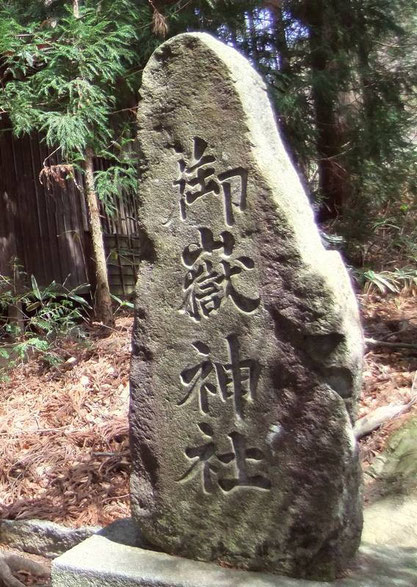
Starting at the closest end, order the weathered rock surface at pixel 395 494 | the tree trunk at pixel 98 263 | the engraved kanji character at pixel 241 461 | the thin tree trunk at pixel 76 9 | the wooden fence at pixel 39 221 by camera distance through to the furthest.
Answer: the engraved kanji character at pixel 241 461
the weathered rock surface at pixel 395 494
the thin tree trunk at pixel 76 9
the tree trunk at pixel 98 263
the wooden fence at pixel 39 221

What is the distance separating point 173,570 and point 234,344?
3.16 ft

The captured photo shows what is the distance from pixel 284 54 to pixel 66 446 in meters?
4.87

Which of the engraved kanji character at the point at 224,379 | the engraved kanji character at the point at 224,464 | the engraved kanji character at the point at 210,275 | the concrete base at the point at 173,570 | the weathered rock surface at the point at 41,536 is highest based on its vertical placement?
the engraved kanji character at the point at 210,275

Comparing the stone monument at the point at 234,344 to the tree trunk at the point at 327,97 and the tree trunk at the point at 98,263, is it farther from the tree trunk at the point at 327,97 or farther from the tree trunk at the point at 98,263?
the tree trunk at the point at 327,97

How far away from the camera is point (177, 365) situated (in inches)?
121

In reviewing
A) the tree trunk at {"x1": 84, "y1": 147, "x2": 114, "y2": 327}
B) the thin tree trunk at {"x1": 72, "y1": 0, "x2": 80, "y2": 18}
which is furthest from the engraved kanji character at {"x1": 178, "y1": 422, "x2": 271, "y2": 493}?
the thin tree trunk at {"x1": 72, "y1": 0, "x2": 80, "y2": 18}

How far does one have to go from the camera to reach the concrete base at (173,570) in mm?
2736

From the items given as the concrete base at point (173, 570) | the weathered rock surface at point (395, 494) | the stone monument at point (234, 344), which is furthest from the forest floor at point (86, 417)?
the stone monument at point (234, 344)

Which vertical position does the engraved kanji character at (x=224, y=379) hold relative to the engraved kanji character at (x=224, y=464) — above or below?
above

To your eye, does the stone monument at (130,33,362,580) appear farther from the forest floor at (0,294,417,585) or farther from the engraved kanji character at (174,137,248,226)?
the forest floor at (0,294,417,585)

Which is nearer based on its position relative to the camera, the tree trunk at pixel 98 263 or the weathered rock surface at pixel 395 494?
the weathered rock surface at pixel 395 494

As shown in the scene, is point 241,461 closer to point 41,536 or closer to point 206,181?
point 206,181

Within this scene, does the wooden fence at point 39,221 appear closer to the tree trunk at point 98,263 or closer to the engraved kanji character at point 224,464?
the tree trunk at point 98,263

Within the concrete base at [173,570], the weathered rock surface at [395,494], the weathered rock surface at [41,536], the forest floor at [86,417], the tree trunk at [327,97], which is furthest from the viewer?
the tree trunk at [327,97]
